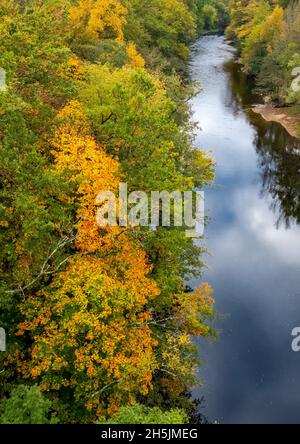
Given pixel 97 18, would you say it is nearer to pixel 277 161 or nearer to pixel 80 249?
pixel 277 161

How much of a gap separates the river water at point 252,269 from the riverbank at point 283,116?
1183 millimetres

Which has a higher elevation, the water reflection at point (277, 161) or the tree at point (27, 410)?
the water reflection at point (277, 161)

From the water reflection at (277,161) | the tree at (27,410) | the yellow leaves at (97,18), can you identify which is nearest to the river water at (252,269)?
the water reflection at (277,161)

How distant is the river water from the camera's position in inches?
1103

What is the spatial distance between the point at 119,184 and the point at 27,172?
5.26 m

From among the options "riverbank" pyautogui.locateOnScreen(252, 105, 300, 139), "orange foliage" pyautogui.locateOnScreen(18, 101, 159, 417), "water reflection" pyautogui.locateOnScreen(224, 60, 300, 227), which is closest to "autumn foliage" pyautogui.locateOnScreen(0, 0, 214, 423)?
"orange foliage" pyautogui.locateOnScreen(18, 101, 159, 417)

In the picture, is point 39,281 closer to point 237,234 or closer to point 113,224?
point 113,224

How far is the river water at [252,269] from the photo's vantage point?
28.0 metres

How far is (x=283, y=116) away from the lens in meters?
69.3

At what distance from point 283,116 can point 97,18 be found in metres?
32.5

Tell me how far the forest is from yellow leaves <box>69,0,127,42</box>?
17.7m

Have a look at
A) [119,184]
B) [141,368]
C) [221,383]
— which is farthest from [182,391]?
[119,184]

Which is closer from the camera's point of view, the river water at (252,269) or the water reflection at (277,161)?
the river water at (252,269)

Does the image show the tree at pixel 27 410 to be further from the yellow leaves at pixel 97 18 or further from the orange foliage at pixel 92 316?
the yellow leaves at pixel 97 18
